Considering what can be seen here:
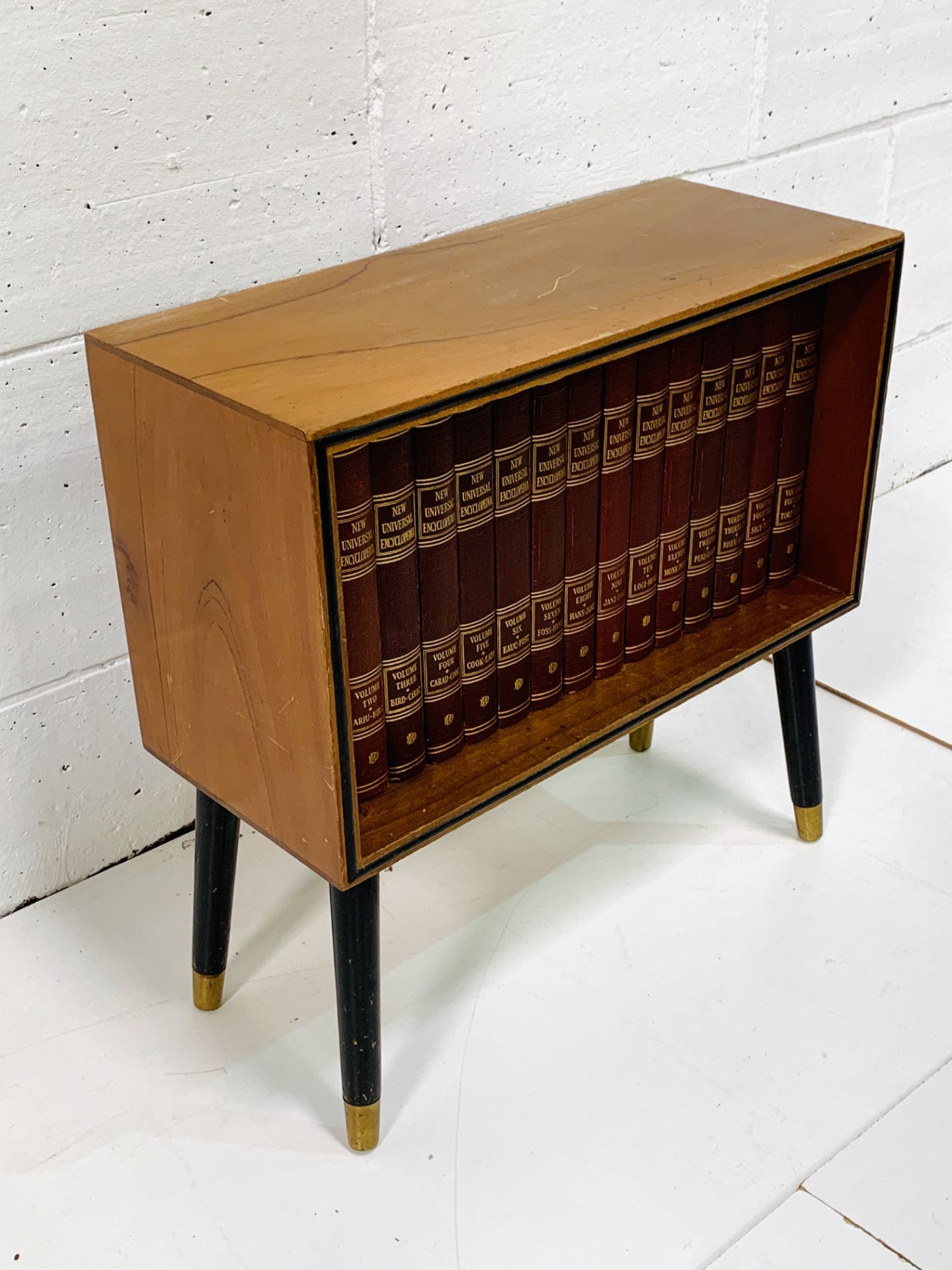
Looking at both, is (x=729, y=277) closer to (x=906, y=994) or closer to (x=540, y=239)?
(x=540, y=239)

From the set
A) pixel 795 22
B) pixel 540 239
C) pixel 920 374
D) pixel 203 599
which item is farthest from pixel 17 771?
pixel 920 374

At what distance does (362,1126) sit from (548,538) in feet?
2.01

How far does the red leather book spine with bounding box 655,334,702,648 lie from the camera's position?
1455mm

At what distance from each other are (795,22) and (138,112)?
1063 millimetres

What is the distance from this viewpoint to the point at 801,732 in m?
1.78

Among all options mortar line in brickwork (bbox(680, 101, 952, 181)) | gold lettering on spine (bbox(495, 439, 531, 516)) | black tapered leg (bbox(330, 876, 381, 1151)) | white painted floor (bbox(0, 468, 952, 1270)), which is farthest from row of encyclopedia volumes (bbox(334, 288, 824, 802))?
mortar line in brickwork (bbox(680, 101, 952, 181))

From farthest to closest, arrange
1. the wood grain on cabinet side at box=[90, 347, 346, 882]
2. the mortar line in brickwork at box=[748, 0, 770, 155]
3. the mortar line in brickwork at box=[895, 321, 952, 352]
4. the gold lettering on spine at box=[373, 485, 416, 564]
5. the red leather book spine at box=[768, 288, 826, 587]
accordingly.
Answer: the mortar line in brickwork at box=[895, 321, 952, 352] < the mortar line in brickwork at box=[748, 0, 770, 155] < the red leather book spine at box=[768, 288, 826, 587] < the gold lettering on spine at box=[373, 485, 416, 564] < the wood grain on cabinet side at box=[90, 347, 346, 882]

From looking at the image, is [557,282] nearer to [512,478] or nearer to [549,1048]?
[512,478]

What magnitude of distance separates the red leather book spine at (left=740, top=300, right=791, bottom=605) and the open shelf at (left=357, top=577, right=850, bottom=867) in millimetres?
44

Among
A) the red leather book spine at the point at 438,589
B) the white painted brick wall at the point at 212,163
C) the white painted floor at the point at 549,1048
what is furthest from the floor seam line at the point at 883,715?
the red leather book spine at the point at 438,589

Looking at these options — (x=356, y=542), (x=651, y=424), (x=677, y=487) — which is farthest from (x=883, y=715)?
(x=356, y=542)

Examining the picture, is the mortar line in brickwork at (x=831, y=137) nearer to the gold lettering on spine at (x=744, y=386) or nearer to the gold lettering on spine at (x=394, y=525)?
the gold lettering on spine at (x=744, y=386)

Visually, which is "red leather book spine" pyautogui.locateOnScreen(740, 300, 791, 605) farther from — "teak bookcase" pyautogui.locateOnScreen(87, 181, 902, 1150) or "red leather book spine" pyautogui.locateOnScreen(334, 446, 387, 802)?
"red leather book spine" pyautogui.locateOnScreen(334, 446, 387, 802)

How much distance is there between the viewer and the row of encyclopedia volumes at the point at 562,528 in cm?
127
